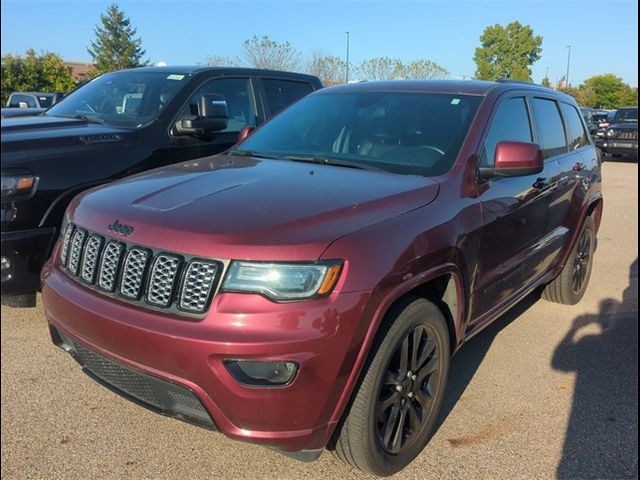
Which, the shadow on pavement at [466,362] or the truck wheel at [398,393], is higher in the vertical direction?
the truck wheel at [398,393]

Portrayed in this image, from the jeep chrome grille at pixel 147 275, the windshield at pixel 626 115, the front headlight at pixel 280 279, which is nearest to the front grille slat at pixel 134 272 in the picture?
the jeep chrome grille at pixel 147 275

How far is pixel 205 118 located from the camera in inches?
189

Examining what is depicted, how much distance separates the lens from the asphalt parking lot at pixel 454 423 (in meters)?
2.72

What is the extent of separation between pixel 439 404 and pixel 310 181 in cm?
133

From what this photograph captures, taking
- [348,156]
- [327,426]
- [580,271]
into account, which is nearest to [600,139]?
[580,271]

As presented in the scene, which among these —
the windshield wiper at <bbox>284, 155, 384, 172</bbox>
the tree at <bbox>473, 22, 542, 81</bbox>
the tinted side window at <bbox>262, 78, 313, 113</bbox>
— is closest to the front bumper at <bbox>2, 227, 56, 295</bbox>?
the windshield wiper at <bbox>284, 155, 384, 172</bbox>

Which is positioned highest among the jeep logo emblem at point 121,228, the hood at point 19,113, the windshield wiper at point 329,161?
the hood at point 19,113

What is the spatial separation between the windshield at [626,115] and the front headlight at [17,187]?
21.2 metres

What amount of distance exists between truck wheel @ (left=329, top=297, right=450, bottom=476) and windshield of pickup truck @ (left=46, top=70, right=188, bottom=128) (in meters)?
3.09

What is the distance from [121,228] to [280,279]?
30.8 inches

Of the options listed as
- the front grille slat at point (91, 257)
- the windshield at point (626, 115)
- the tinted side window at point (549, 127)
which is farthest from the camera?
the windshield at point (626, 115)

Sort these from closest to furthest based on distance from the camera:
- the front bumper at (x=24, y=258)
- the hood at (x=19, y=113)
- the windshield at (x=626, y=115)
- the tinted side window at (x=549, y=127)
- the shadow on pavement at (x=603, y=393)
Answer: the shadow on pavement at (x=603, y=393) < the front bumper at (x=24, y=258) < the tinted side window at (x=549, y=127) < the hood at (x=19, y=113) < the windshield at (x=626, y=115)

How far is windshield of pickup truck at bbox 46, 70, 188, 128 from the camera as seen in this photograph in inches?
194

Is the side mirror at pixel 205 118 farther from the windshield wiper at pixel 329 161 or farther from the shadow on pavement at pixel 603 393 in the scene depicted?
the shadow on pavement at pixel 603 393
